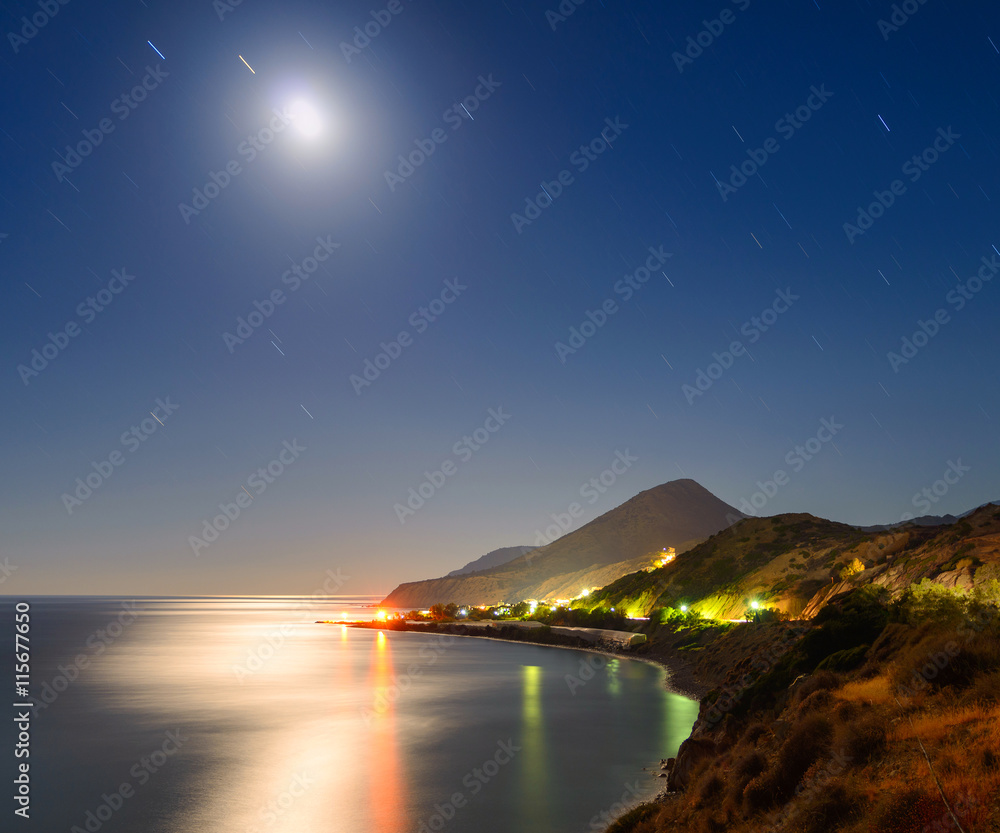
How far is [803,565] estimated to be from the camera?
282ft

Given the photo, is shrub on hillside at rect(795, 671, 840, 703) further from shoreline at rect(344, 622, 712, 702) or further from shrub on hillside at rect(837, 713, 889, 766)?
shoreline at rect(344, 622, 712, 702)

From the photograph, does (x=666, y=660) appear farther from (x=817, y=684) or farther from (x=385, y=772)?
(x=817, y=684)

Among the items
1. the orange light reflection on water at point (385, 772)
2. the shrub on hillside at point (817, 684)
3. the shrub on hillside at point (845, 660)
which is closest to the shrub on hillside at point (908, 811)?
the shrub on hillside at point (817, 684)

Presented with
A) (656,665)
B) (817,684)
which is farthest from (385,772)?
(656,665)

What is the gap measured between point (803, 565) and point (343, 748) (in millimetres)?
72224

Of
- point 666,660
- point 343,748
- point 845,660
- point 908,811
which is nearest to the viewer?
point 908,811

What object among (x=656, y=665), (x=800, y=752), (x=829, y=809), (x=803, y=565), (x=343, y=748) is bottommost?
(x=829, y=809)

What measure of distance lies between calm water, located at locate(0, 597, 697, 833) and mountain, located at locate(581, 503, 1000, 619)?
1584 centimetres

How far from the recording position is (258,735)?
113ft

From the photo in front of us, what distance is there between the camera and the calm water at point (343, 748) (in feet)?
69.0

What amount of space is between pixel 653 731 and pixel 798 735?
68.8 feet

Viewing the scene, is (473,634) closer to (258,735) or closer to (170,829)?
(258,735)

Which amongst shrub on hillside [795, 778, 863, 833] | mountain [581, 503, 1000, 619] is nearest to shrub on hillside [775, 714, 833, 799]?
shrub on hillside [795, 778, 863, 833]

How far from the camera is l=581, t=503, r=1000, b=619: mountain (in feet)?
121
